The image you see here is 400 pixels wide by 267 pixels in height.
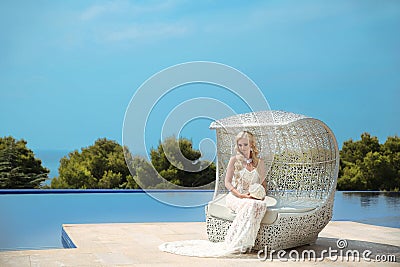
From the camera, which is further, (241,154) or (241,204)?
(241,154)

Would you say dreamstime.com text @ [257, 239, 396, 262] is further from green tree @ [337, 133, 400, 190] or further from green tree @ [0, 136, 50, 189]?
green tree @ [0, 136, 50, 189]

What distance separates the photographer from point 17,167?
1383cm

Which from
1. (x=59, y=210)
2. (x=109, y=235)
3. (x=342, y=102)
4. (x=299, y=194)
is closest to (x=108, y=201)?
(x=59, y=210)

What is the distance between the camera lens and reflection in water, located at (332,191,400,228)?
8.05m

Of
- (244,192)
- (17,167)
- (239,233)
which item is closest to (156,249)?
(239,233)

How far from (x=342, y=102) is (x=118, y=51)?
9283 mm

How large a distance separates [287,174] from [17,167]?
9.96 meters

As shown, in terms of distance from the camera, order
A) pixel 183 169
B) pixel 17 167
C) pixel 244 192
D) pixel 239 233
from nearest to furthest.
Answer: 1. pixel 239 233
2. pixel 244 192
3. pixel 183 169
4. pixel 17 167

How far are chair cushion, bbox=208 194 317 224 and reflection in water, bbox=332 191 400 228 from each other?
8.98ft

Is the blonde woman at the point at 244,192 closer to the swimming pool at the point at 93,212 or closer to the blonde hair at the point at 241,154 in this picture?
the blonde hair at the point at 241,154

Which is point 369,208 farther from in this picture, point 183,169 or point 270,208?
point 270,208

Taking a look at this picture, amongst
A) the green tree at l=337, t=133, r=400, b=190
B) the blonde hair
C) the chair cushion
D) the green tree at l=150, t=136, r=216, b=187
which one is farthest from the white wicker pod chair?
the green tree at l=337, t=133, r=400, b=190

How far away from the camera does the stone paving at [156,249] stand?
4199 millimetres

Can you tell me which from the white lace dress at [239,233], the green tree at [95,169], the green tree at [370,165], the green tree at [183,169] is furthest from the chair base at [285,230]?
the green tree at [370,165]
